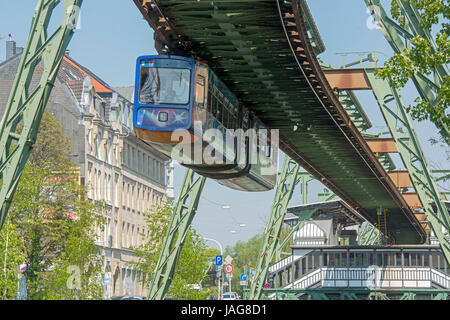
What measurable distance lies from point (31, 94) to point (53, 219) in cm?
3435

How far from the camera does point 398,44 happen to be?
22.7 m

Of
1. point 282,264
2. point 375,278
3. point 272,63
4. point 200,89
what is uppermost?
point 272,63

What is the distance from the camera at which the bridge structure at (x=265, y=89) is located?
13922 millimetres

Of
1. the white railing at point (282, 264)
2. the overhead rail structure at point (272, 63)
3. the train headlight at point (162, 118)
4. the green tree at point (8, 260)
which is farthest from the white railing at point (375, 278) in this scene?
the train headlight at point (162, 118)

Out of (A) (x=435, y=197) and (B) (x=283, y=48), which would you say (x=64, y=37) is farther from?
(A) (x=435, y=197)

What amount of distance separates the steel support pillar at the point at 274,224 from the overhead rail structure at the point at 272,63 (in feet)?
28.7

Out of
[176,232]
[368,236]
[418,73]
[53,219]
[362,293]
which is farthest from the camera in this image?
[368,236]

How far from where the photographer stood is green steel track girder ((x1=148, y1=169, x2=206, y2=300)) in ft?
96.8

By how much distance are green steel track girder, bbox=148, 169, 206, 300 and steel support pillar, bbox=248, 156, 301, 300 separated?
825 inches

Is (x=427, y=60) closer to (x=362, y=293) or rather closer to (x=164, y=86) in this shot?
(x=164, y=86)

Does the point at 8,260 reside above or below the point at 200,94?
below

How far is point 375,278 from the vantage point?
53500 mm

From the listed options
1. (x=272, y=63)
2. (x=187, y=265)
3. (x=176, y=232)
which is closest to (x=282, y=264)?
(x=187, y=265)

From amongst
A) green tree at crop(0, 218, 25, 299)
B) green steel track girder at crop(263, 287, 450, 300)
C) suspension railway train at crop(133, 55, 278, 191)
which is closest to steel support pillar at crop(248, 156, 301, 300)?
green steel track girder at crop(263, 287, 450, 300)
